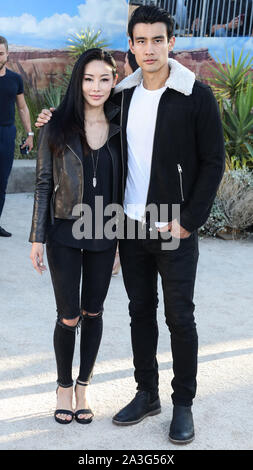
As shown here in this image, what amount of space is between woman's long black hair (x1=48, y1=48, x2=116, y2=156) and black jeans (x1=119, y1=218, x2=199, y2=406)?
1.72ft

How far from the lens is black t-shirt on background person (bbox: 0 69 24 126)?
5.80m

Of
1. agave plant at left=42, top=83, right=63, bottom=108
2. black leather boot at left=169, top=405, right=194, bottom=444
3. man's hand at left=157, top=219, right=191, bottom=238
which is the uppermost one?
man's hand at left=157, top=219, right=191, bottom=238

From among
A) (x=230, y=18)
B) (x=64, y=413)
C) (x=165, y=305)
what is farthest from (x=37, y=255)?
(x=230, y=18)

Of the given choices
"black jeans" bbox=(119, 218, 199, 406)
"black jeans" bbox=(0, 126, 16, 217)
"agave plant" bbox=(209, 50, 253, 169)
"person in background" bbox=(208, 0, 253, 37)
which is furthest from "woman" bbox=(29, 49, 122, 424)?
"person in background" bbox=(208, 0, 253, 37)

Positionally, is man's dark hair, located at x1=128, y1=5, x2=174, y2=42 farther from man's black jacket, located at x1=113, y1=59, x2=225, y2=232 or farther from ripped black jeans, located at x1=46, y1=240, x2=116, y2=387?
ripped black jeans, located at x1=46, y1=240, x2=116, y2=387

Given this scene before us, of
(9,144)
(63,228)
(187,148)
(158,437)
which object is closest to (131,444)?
(158,437)

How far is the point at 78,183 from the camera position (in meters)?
2.58

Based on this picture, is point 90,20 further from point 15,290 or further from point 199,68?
point 15,290

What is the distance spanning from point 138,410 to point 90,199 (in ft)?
3.35

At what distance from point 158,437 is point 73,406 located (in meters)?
0.45

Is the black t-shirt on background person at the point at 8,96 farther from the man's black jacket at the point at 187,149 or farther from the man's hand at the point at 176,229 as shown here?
the man's hand at the point at 176,229

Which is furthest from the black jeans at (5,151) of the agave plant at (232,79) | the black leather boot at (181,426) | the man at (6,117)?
the black leather boot at (181,426)

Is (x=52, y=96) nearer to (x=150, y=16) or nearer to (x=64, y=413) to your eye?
(x=150, y=16)

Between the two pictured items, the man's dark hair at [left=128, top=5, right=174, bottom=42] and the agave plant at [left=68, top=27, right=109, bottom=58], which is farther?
the agave plant at [left=68, top=27, right=109, bottom=58]
